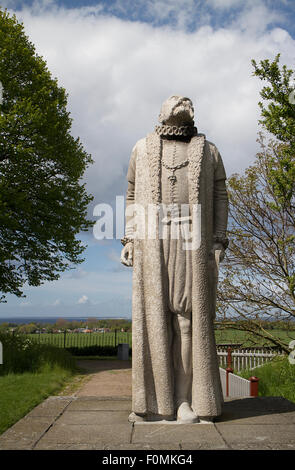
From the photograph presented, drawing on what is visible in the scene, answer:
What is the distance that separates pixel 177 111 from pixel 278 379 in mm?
10432

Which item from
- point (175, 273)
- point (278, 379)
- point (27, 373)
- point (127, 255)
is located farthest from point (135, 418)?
point (27, 373)

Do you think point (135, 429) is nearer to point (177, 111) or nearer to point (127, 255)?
point (127, 255)

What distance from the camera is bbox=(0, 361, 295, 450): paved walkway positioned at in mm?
3869

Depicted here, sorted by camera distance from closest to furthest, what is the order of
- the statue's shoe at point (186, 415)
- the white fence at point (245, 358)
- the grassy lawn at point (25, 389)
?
the statue's shoe at point (186, 415) → the grassy lawn at point (25, 389) → the white fence at point (245, 358)

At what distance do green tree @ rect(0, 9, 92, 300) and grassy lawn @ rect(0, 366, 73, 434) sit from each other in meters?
4.74

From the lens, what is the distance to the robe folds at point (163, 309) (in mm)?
4867

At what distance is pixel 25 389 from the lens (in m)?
10.3

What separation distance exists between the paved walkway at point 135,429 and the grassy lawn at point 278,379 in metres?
7.03

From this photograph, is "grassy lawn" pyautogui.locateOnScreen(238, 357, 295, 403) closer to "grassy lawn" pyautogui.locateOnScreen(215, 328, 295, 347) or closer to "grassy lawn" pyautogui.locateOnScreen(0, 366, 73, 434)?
"grassy lawn" pyautogui.locateOnScreen(215, 328, 295, 347)

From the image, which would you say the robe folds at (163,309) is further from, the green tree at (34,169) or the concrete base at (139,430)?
the green tree at (34,169)

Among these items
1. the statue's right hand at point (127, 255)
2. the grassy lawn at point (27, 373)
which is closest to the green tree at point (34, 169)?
the grassy lawn at point (27, 373)

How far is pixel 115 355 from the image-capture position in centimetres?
2538
